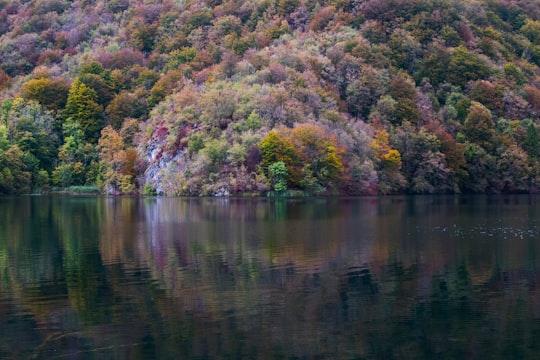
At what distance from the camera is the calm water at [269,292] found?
22.6m

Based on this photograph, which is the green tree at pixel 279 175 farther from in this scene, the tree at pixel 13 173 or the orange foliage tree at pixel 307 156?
the tree at pixel 13 173

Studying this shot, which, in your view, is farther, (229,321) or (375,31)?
(375,31)

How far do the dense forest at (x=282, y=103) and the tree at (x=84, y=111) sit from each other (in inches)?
10.3

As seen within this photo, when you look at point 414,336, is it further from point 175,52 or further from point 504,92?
point 175,52

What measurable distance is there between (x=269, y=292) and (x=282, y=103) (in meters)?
86.6

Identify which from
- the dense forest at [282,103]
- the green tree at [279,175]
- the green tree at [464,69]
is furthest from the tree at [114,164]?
the green tree at [464,69]

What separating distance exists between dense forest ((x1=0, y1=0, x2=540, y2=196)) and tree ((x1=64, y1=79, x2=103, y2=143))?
0.26 m

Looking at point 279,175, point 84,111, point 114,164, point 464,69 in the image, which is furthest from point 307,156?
point 464,69

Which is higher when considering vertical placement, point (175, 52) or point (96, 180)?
point (175, 52)

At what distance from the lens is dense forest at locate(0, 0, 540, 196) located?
110 metres

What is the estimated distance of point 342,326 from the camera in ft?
80.8

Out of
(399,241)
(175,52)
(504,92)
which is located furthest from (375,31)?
(399,241)

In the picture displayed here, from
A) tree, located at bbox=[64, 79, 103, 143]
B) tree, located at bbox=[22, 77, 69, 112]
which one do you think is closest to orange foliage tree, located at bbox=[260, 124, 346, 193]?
tree, located at bbox=[64, 79, 103, 143]

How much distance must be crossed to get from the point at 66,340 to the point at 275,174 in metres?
80.6
